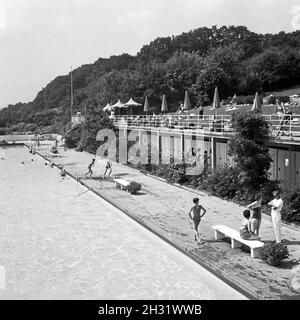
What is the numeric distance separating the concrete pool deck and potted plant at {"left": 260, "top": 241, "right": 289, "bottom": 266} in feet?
0.54

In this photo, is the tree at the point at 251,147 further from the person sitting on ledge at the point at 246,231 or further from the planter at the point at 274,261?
the planter at the point at 274,261

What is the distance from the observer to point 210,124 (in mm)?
24453

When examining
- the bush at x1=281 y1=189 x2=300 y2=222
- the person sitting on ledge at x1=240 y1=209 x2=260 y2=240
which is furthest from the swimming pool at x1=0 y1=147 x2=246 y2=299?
the bush at x1=281 y1=189 x2=300 y2=222

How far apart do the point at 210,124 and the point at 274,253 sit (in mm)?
13496

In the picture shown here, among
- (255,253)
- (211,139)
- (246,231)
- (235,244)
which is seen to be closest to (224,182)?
(211,139)

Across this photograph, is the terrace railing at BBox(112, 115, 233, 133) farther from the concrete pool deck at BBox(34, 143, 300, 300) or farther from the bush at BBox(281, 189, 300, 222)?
the bush at BBox(281, 189, 300, 222)

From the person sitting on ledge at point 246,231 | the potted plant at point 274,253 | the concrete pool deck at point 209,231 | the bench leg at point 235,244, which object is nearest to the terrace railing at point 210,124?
the concrete pool deck at point 209,231

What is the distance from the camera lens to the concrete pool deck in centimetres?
1061

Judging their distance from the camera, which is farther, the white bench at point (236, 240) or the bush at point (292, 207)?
the bush at point (292, 207)

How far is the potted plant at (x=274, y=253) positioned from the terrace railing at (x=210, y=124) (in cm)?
615

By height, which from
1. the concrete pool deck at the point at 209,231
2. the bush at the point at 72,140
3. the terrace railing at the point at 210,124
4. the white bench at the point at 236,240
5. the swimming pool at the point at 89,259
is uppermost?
the terrace railing at the point at 210,124

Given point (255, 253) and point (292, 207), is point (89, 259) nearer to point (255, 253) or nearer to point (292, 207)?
point (255, 253)

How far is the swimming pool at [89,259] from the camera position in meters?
11.1

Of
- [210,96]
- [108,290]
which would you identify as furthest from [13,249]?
[210,96]
